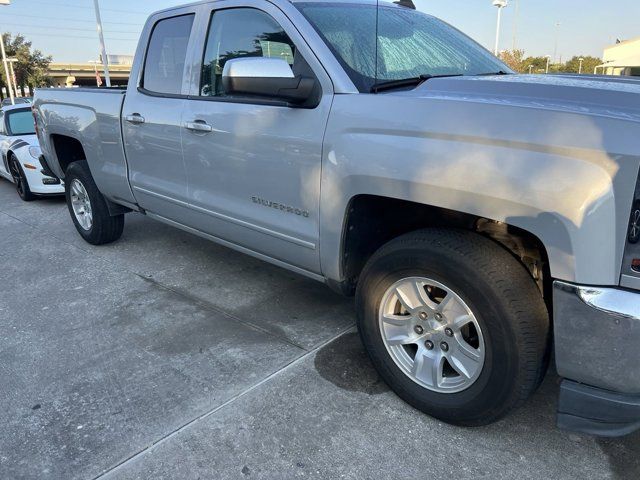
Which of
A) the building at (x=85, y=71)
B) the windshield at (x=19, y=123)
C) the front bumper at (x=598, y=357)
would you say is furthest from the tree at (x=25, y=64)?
the front bumper at (x=598, y=357)

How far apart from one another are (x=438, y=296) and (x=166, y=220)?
2573 mm

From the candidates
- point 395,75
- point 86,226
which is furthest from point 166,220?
point 395,75

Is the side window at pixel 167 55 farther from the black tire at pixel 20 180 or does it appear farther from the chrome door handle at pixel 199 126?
the black tire at pixel 20 180

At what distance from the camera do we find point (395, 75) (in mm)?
2895

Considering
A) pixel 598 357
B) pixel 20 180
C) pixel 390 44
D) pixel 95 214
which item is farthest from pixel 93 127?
pixel 598 357

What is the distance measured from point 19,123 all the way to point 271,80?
744cm

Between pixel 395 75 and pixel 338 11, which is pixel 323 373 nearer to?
pixel 395 75

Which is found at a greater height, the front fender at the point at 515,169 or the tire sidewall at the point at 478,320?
the front fender at the point at 515,169

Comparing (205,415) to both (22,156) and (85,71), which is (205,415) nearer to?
(22,156)

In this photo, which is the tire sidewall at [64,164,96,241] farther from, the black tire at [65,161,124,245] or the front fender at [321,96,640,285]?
the front fender at [321,96,640,285]

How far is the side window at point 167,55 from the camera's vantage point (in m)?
3.80

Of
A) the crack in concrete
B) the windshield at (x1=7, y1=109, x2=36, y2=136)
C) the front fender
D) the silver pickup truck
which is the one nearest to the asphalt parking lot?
the crack in concrete

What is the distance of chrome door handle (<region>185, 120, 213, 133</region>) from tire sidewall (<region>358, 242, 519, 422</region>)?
4.89 ft

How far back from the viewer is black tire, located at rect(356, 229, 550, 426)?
2156 millimetres
